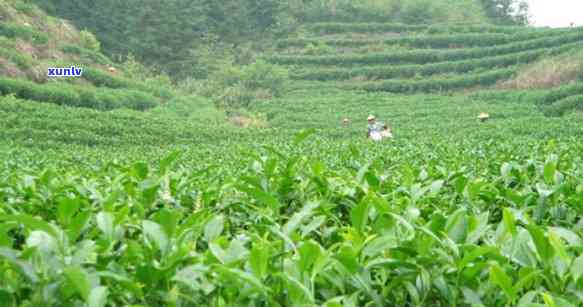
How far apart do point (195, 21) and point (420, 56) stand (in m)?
13.3

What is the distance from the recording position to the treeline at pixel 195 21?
1378 inches

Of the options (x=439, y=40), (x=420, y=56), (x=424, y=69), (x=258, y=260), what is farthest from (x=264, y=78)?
(x=258, y=260)

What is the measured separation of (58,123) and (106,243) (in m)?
14.1

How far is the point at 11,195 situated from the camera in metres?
1.79

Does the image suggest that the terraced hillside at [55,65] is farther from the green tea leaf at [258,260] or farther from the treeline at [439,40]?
the green tea leaf at [258,260]

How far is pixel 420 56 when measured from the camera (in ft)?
103

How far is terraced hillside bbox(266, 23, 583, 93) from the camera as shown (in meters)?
28.4

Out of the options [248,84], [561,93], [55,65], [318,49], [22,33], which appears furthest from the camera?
[318,49]

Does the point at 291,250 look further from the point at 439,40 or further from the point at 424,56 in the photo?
the point at 439,40

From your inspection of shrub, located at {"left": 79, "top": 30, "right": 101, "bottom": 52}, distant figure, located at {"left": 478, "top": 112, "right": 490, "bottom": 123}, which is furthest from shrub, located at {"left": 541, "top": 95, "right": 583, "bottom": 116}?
shrub, located at {"left": 79, "top": 30, "right": 101, "bottom": 52}

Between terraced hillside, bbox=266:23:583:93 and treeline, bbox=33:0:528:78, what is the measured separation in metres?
3.74

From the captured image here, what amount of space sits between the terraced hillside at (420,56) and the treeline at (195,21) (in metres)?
3.74

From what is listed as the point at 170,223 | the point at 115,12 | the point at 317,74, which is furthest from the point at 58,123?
the point at 115,12

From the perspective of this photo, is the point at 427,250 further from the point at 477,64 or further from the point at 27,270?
the point at 477,64
